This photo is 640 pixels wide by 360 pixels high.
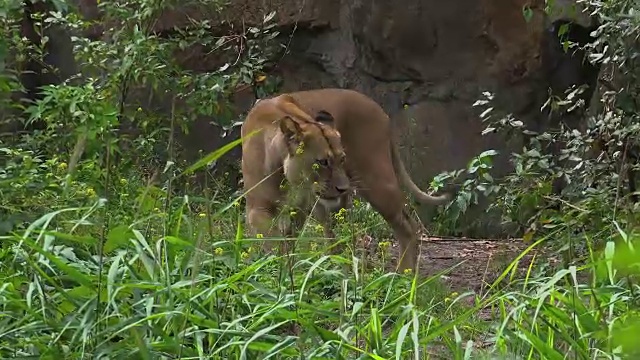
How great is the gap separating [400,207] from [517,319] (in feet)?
10.6

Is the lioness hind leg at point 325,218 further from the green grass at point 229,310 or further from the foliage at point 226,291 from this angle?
the green grass at point 229,310

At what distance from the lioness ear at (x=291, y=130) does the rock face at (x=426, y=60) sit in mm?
2798

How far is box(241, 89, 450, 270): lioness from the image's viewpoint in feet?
16.6

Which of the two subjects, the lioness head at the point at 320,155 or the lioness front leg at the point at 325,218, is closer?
the lioness head at the point at 320,155

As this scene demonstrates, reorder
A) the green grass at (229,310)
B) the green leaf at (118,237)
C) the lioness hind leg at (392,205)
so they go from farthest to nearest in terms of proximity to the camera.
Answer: the lioness hind leg at (392,205) < the green leaf at (118,237) < the green grass at (229,310)

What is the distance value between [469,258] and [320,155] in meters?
1.26

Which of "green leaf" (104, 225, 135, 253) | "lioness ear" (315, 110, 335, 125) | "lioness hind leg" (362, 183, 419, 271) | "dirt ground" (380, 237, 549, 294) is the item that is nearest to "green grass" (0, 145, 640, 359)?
"green leaf" (104, 225, 135, 253)

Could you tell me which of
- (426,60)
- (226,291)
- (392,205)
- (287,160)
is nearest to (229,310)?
(226,291)

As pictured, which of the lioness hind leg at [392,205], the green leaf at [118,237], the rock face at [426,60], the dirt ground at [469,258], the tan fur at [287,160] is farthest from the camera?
the rock face at [426,60]

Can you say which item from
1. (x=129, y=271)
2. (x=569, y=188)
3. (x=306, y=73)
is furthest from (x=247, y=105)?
(x=129, y=271)

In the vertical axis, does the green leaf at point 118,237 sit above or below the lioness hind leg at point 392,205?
above

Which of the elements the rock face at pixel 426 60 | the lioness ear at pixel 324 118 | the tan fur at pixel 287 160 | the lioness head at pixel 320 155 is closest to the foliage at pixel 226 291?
the tan fur at pixel 287 160

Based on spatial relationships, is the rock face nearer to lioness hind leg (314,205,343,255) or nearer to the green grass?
lioness hind leg (314,205,343,255)

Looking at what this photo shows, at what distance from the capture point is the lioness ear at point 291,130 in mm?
5027
